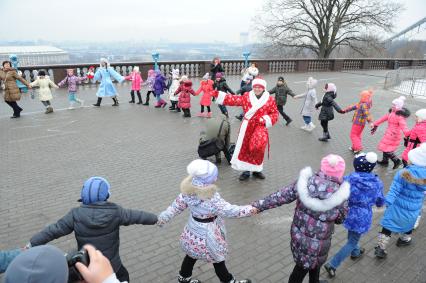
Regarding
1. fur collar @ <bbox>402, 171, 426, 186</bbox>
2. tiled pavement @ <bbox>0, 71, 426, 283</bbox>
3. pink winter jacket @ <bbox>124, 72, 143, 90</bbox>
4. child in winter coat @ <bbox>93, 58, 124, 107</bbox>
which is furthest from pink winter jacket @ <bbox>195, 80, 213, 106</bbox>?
Result: fur collar @ <bbox>402, 171, 426, 186</bbox>

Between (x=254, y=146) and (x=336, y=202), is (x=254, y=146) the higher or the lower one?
the lower one

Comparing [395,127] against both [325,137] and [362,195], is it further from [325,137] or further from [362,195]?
[362,195]

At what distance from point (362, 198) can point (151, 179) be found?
4182 mm

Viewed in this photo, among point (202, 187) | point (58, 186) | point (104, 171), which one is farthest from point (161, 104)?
point (202, 187)

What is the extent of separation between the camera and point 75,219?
299 centimetres

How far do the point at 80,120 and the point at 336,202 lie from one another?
9.92m

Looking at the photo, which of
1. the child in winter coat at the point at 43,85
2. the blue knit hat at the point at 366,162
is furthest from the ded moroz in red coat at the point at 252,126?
the child in winter coat at the point at 43,85

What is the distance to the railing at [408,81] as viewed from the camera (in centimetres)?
1712

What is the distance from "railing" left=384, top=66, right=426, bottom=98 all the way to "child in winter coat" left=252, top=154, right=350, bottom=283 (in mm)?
16415

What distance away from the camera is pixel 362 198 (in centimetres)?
383

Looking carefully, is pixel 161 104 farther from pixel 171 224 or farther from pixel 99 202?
pixel 99 202

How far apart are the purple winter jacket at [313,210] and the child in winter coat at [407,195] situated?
1.31 m

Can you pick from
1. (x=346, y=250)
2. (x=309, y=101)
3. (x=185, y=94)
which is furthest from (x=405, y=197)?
(x=185, y=94)

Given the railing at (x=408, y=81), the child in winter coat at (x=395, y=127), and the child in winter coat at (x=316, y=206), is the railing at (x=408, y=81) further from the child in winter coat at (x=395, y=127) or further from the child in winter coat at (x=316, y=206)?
the child in winter coat at (x=316, y=206)
